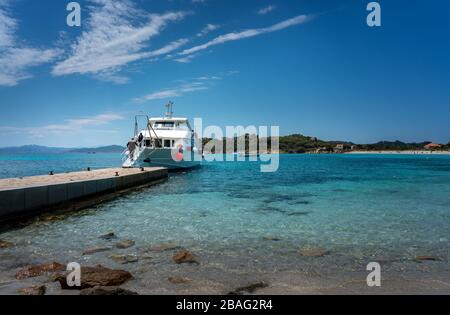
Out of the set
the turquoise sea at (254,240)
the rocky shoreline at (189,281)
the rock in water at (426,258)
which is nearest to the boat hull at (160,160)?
the turquoise sea at (254,240)

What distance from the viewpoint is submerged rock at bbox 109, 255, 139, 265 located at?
713 centimetres

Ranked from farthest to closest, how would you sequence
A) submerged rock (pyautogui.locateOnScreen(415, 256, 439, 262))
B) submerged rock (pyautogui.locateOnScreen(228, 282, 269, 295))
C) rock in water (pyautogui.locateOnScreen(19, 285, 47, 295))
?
submerged rock (pyautogui.locateOnScreen(415, 256, 439, 262)) → submerged rock (pyautogui.locateOnScreen(228, 282, 269, 295)) → rock in water (pyautogui.locateOnScreen(19, 285, 47, 295))

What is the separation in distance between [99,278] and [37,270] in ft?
5.05

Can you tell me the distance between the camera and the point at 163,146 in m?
38.3

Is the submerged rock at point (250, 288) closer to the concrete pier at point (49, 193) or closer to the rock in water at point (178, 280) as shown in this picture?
the rock in water at point (178, 280)

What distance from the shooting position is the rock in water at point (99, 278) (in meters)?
5.52

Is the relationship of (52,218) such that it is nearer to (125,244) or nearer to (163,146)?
(125,244)

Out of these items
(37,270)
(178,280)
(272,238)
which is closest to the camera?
(178,280)

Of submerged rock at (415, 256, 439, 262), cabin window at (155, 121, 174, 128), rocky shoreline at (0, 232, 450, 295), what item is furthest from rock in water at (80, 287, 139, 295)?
cabin window at (155, 121, 174, 128)

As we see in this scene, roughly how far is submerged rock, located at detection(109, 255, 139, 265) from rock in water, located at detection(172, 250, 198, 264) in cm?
91

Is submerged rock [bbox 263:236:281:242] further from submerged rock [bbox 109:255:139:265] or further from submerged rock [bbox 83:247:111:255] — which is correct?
submerged rock [bbox 83:247:111:255]

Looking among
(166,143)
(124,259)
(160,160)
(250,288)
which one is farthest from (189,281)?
(166,143)
